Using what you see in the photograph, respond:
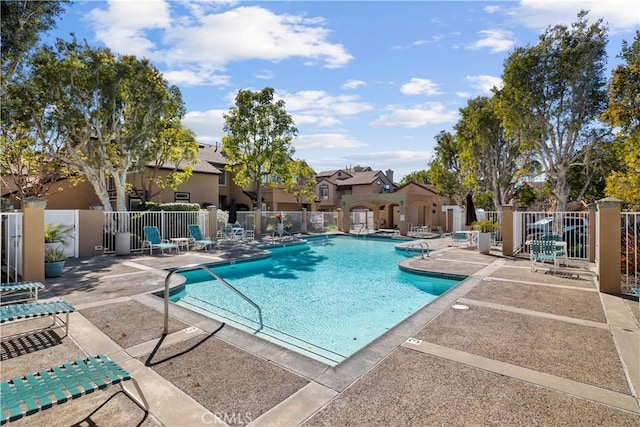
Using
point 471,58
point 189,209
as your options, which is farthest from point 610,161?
point 189,209

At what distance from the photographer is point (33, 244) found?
8.89 metres

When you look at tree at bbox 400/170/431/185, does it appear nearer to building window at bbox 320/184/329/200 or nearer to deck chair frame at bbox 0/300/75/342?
building window at bbox 320/184/329/200

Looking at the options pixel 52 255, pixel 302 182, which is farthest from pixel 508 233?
pixel 302 182

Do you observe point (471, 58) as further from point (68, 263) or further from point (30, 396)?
point (68, 263)

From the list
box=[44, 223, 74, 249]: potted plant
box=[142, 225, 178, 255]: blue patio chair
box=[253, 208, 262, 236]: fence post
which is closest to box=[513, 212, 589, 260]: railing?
box=[142, 225, 178, 255]: blue patio chair

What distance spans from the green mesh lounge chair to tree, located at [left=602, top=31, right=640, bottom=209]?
15608mm

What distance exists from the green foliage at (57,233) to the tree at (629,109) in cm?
1981

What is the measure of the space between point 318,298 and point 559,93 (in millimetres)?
18601

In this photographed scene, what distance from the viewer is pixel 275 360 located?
14.9ft

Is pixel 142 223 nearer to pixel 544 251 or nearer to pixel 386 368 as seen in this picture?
pixel 386 368

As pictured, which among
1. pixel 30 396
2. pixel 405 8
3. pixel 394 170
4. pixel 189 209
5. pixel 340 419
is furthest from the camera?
pixel 394 170

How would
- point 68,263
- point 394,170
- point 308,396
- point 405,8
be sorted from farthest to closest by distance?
point 394,170 → point 68,263 → point 405,8 → point 308,396

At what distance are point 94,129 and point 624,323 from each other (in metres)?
21.7

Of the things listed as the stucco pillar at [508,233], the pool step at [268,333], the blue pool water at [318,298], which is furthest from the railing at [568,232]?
the pool step at [268,333]
